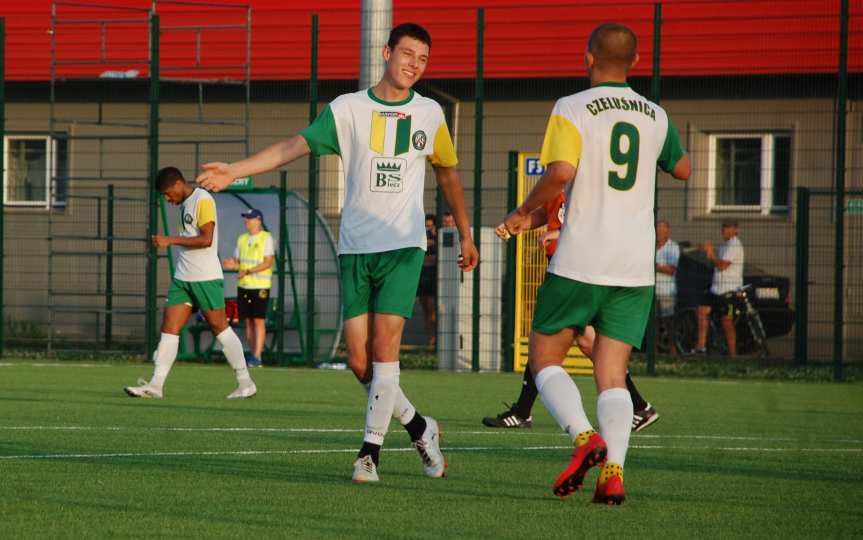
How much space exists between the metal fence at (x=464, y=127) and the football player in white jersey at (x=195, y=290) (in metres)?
5.53

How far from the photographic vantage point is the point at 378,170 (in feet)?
23.8

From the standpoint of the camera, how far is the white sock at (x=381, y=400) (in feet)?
23.4

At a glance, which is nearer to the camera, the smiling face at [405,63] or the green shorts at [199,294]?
the smiling face at [405,63]

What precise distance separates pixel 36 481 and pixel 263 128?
54.8ft

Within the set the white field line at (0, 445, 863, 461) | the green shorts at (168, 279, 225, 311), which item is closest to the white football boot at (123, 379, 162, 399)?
the green shorts at (168, 279, 225, 311)

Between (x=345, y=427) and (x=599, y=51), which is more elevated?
(x=599, y=51)

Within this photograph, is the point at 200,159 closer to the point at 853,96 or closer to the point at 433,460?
the point at 853,96

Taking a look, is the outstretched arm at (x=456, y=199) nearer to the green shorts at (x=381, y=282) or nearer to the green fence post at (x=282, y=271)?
the green shorts at (x=381, y=282)

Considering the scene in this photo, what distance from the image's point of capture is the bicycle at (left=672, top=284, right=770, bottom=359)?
62.2 feet

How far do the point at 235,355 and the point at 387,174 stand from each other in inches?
240

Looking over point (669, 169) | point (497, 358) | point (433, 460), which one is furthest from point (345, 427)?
point (497, 358)

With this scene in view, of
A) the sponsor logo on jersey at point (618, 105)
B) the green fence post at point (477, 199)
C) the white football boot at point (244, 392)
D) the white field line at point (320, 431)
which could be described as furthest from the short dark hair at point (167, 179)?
the sponsor logo on jersey at point (618, 105)

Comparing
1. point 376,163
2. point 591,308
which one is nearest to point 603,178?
point 591,308

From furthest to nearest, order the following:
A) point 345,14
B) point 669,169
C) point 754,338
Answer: point 345,14 → point 754,338 → point 669,169
